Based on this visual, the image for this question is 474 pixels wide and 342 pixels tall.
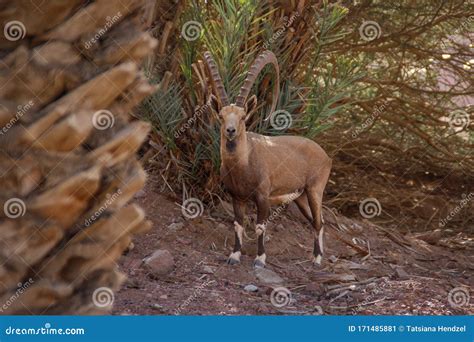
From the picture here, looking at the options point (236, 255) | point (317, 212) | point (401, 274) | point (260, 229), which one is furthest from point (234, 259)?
point (401, 274)

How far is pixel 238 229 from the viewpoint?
5.54 meters

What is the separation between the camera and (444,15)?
794 cm

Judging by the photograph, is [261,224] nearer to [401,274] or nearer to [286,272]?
[286,272]

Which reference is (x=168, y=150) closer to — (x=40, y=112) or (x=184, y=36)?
(x=184, y=36)

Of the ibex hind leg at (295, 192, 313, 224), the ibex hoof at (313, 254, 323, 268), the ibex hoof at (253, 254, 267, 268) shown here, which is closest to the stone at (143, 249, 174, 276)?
the ibex hoof at (253, 254, 267, 268)

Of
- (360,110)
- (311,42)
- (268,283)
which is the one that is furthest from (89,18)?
(360,110)

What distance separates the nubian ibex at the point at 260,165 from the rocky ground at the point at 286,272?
263mm

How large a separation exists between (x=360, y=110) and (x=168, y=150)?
3.45 m

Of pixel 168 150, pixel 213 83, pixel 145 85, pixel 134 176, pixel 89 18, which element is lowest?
pixel 168 150

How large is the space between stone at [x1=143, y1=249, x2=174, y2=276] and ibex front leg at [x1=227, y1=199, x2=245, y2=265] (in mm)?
629

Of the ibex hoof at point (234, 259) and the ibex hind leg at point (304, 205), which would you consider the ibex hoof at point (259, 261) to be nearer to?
the ibex hoof at point (234, 259)

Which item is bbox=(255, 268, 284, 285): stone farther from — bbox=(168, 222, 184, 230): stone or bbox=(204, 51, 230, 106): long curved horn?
bbox=(204, 51, 230, 106): long curved horn

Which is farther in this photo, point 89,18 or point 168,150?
point 168,150

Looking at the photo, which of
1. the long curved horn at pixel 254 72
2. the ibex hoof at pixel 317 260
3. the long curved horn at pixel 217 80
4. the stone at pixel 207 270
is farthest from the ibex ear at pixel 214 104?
the ibex hoof at pixel 317 260
